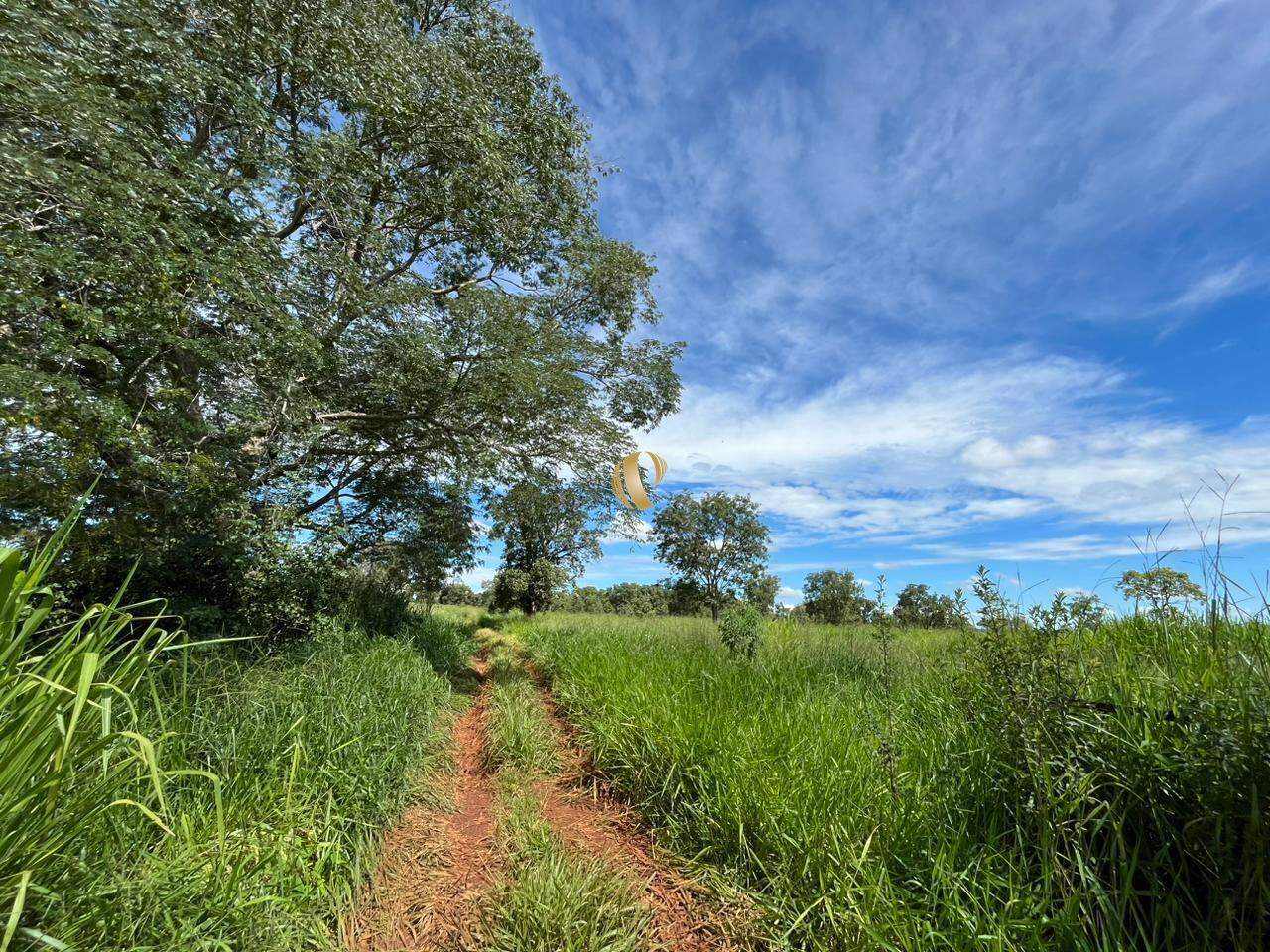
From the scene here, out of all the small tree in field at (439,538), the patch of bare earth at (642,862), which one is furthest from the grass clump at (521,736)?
the small tree in field at (439,538)

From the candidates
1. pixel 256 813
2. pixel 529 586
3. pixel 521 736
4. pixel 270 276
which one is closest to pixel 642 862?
pixel 521 736

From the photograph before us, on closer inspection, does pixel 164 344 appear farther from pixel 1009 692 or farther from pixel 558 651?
pixel 1009 692

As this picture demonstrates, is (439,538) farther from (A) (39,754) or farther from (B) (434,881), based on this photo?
(A) (39,754)

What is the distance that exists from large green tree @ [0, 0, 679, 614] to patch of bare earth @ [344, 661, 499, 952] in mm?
2456

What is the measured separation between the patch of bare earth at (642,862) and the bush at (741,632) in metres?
2.39

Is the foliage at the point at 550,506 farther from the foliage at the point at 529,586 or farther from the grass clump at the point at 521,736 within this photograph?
the foliage at the point at 529,586

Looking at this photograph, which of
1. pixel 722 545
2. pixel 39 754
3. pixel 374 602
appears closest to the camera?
pixel 39 754

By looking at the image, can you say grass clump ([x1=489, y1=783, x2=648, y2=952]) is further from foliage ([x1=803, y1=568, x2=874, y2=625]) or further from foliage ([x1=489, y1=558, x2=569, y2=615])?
foliage ([x1=803, y1=568, x2=874, y2=625])

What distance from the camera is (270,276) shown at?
194 inches

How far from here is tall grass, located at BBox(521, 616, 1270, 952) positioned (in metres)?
1.54

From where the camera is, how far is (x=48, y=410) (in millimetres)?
3523

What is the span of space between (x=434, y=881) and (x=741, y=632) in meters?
4.04

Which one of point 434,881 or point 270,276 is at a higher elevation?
point 270,276

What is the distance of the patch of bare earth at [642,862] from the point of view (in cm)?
210
